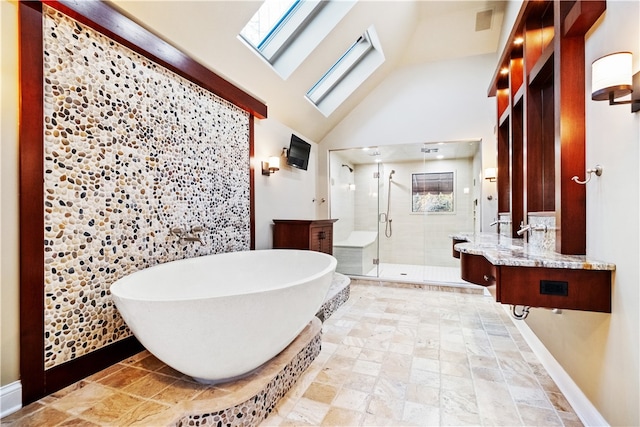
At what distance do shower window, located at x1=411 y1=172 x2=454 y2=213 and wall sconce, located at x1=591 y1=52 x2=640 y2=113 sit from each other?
162 inches

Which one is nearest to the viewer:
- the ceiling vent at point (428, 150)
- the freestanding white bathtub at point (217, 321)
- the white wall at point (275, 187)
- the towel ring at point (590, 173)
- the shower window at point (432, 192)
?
the freestanding white bathtub at point (217, 321)

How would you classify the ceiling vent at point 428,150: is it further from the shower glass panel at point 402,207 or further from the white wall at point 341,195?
the white wall at point 341,195

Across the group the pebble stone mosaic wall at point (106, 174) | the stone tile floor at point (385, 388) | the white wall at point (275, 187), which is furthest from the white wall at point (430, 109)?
the pebble stone mosaic wall at point (106, 174)

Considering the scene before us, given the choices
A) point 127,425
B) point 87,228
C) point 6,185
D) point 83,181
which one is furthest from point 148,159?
point 127,425

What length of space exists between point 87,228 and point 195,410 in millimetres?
1201

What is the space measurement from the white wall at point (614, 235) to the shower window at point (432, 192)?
3766 mm

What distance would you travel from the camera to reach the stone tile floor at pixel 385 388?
138cm

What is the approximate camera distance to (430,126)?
13.9ft

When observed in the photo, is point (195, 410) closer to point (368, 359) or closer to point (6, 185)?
point (368, 359)

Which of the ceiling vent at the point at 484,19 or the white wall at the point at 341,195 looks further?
the white wall at the point at 341,195

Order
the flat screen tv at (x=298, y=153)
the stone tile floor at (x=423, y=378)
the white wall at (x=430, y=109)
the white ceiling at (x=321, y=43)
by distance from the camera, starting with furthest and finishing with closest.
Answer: the white wall at (x=430, y=109), the flat screen tv at (x=298, y=153), the white ceiling at (x=321, y=43), the stone tile floor at (x=423, y=378)

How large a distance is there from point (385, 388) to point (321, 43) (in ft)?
10.5

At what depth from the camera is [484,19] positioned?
3.51m

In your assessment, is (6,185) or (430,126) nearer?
(6,185)
